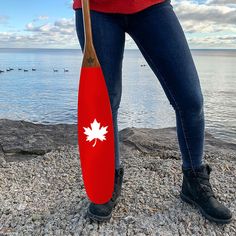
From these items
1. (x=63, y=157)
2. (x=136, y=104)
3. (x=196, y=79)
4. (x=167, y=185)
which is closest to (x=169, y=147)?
(x=63, y=157)

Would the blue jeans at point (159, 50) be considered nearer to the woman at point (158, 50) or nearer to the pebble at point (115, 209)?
the woman at point (158, 50)

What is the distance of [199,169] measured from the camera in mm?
3094

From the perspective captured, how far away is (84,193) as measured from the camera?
357 cm

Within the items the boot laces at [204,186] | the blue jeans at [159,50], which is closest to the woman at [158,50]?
the blue jeans at [159,50]

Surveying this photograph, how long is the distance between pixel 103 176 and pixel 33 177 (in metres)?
1.31

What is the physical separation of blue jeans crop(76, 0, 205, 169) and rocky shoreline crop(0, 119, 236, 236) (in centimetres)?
71

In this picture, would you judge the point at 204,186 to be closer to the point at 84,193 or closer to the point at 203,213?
the point at 203,213

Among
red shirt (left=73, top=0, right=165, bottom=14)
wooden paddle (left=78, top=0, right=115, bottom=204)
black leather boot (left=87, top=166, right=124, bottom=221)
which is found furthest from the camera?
black leather boot (left=87, top=166, right=124, bottom=221)

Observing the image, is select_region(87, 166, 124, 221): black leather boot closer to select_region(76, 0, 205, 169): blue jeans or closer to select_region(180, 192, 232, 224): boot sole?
select_region(180, 192, 232, 224): boot sole

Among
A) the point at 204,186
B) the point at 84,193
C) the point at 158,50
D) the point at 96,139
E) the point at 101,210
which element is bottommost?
the point at 84,193

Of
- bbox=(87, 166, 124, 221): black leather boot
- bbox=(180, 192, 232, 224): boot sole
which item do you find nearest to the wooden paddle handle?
bbox=(87, 166, 124, 221): black leather boot

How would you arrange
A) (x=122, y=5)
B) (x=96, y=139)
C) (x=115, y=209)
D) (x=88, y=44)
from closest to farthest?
(x=122, y=5)
(x=88, y=44)
(x=96, y=139)
(x=115, y=209)

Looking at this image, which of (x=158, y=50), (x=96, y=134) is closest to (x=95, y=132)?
(x=96, y=134)

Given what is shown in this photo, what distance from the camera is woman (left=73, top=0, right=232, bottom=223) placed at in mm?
2721
